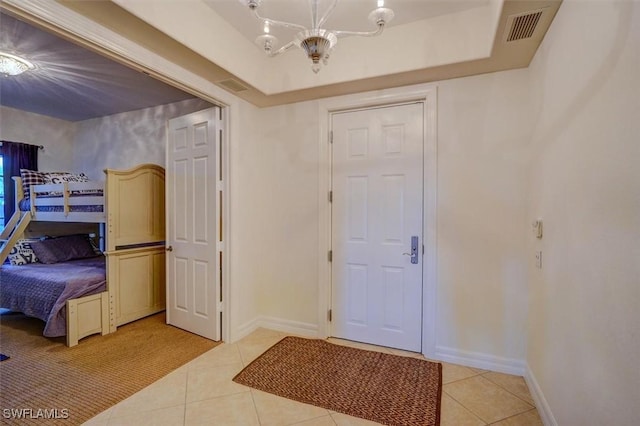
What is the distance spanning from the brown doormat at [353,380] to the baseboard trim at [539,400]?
598 millimetres

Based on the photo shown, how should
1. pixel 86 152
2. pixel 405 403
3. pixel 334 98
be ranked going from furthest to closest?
pixel 86 152 < pixel 334 98 < pixel 405 403

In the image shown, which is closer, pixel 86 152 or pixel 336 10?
pixel 336 10

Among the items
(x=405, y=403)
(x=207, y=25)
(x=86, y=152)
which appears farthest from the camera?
(x=86, y=152)

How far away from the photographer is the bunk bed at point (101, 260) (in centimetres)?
298

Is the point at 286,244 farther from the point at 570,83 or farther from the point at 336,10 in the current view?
the point at 570,83

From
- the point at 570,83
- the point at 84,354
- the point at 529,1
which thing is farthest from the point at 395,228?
the point at 84,354

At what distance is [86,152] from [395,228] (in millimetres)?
5212

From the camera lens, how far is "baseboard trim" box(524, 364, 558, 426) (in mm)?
1725

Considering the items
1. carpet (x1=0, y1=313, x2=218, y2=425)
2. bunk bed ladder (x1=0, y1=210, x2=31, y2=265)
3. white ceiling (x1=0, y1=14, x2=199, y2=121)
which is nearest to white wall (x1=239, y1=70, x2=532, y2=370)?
carpet (x1=0, y1=313, x2=218, y2=425)

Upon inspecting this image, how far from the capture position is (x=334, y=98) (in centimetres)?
294

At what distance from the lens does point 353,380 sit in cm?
223

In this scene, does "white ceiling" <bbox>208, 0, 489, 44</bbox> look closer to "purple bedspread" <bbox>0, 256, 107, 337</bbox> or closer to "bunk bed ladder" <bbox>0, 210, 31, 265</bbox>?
"purple bedspread" <bbox>0, 256, 107, 337</bbox>

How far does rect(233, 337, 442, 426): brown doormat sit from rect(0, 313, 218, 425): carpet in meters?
0.80

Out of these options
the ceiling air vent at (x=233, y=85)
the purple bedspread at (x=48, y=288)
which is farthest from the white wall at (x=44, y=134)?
the ceiling air vent at (x=233, y=85)
